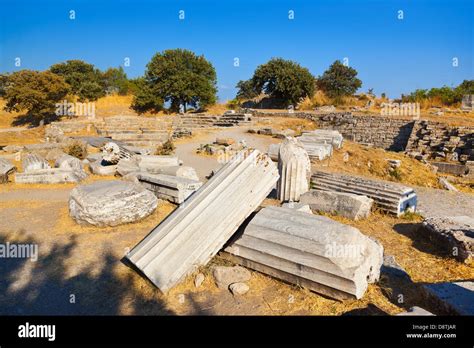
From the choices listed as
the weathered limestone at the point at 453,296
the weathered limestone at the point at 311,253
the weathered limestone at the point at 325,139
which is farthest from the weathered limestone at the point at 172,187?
the weathered limestone at the point at 325,139

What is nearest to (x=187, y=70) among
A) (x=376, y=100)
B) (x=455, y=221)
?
(x=376, y=100)

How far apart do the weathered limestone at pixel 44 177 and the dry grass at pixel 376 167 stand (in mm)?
7480

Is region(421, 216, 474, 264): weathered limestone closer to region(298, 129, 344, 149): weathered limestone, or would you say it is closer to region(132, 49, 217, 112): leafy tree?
region(298, 129, 344, 149): weathered limestone

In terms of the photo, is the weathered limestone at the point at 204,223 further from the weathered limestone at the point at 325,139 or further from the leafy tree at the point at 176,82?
the leafy tree at the point at 176,82

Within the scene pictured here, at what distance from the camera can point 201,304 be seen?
312 centimetres

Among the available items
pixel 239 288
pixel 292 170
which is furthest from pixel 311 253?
pixel 292 170

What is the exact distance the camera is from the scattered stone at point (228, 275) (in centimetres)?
339

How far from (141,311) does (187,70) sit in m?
25.3

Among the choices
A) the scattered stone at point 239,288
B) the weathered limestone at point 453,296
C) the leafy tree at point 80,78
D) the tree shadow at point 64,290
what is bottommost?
the tree shadow at point 64,290

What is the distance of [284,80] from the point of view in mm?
27391

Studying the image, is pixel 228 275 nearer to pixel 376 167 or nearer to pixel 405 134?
pixel 376 167

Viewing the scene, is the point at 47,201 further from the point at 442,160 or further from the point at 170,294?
the point at 442,160

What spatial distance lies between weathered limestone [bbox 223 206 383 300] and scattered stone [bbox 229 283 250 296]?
0.29 m

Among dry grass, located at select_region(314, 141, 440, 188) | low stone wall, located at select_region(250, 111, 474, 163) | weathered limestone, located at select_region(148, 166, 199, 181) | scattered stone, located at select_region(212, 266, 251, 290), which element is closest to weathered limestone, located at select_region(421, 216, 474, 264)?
scattered stone, located at select_region(212, 266, 251, 290)
